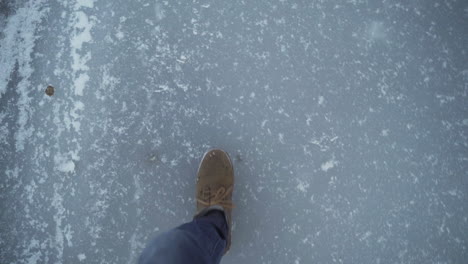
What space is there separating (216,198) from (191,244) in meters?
0.25

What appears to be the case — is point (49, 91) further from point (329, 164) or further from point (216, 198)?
point (329, 164)

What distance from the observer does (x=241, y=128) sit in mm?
1299

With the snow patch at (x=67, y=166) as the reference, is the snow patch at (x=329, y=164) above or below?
below

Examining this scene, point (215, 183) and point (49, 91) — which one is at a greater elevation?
point (49, 91)

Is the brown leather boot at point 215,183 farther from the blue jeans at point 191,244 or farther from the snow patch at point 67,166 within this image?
the snow patch at point 67,166

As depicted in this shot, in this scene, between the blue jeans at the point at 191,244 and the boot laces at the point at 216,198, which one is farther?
the boot laces at the point at 216,198

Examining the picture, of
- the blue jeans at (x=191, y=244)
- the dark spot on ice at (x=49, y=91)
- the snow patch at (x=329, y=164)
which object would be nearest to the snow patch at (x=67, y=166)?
the dark spot on ice at (x=49, y=91)

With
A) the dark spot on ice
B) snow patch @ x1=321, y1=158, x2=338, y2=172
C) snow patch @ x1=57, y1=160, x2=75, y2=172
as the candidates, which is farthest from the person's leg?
the dark spot on ice

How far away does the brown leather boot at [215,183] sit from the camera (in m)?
1.25

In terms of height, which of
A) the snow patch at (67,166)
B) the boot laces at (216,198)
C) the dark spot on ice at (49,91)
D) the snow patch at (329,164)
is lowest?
the boot laces at (216,198)

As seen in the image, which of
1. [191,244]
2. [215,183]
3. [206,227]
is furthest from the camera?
[215,183]

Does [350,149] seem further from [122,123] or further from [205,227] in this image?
[122,123]

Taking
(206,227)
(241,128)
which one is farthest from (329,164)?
(206,227)

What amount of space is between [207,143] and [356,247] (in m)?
0.76
